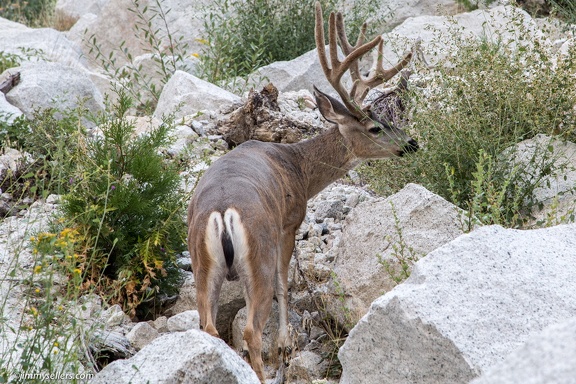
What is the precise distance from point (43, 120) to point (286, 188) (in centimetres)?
310

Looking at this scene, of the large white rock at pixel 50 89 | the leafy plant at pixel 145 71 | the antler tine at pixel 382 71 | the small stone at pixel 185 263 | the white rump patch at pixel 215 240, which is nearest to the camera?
the white rump patch at pixel 215 240

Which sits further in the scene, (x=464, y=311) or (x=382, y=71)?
(x=382, y=71)

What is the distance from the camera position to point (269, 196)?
20.2 feet

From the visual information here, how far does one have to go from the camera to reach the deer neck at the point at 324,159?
7520 millimetres

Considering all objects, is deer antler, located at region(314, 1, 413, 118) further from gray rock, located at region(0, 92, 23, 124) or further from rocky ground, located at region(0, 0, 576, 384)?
gray rock, located at region(0, 92, 23, 124)

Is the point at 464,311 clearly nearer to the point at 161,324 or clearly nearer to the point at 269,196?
the point at 269,196

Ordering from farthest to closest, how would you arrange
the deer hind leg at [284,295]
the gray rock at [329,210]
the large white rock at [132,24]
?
1. the large white rock at [132,24]
2. the gray rock at [329,210]
3. the deer hind leg at [284,295]

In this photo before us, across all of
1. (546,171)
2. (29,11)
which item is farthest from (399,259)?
(29,11)

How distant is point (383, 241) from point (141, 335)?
1752 mm

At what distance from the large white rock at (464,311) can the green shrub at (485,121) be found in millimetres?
2036

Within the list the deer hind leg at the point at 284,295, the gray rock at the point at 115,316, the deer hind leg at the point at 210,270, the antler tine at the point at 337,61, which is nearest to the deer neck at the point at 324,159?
the antler tine at the point at 337,61

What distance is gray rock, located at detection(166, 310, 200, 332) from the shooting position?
6.18 m

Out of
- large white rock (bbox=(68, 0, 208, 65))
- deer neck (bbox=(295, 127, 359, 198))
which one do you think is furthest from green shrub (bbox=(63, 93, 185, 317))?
large white rock (bbox=(68, 0, 208, 65))

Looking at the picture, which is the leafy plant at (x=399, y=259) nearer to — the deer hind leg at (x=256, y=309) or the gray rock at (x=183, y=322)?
the deer hind leg at (x=256, y=309)
